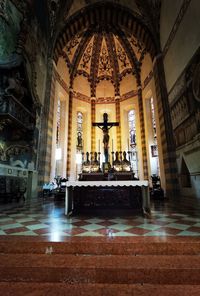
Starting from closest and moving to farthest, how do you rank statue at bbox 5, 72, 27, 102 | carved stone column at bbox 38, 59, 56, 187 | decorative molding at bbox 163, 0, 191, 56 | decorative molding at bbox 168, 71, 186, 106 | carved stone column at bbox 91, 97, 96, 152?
statue at bbox 5, 72, 27, 102, decorative molding at bbox 163, 0, 191, 56, decorative molding at bbox 168, 71, 186, 106, carved stone column at bbox 38, 59, 56, 187, carved stone column at bbox 91, 97, 96, 152

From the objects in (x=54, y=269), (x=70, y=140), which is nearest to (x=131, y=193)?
(x=54, y=269)

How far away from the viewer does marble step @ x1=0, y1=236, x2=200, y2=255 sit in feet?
7.54

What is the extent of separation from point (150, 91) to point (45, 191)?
1146 cm

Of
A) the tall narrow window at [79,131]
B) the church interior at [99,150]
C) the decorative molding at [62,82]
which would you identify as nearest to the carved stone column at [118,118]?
the church interior at [99,150]

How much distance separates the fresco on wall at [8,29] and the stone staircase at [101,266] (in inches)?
287

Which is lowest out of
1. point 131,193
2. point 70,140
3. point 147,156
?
point 131,193

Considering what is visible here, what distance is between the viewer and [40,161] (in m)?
10.1

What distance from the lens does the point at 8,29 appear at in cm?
750

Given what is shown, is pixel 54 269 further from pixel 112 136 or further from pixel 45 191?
pixel 112 136

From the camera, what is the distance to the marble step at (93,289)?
64.7 inches

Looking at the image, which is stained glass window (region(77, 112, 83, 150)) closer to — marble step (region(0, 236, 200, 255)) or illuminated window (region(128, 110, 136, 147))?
illuminated window (region(128, 110, 136, 147))

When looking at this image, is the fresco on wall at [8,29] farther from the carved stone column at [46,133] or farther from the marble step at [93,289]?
the marble step at [93,289]

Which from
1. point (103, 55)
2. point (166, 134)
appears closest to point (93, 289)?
point (166, 134)

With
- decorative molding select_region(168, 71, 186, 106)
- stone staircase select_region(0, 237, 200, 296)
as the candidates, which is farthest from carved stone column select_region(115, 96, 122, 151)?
stone staircase select_region(0, 237, 200, 296)
